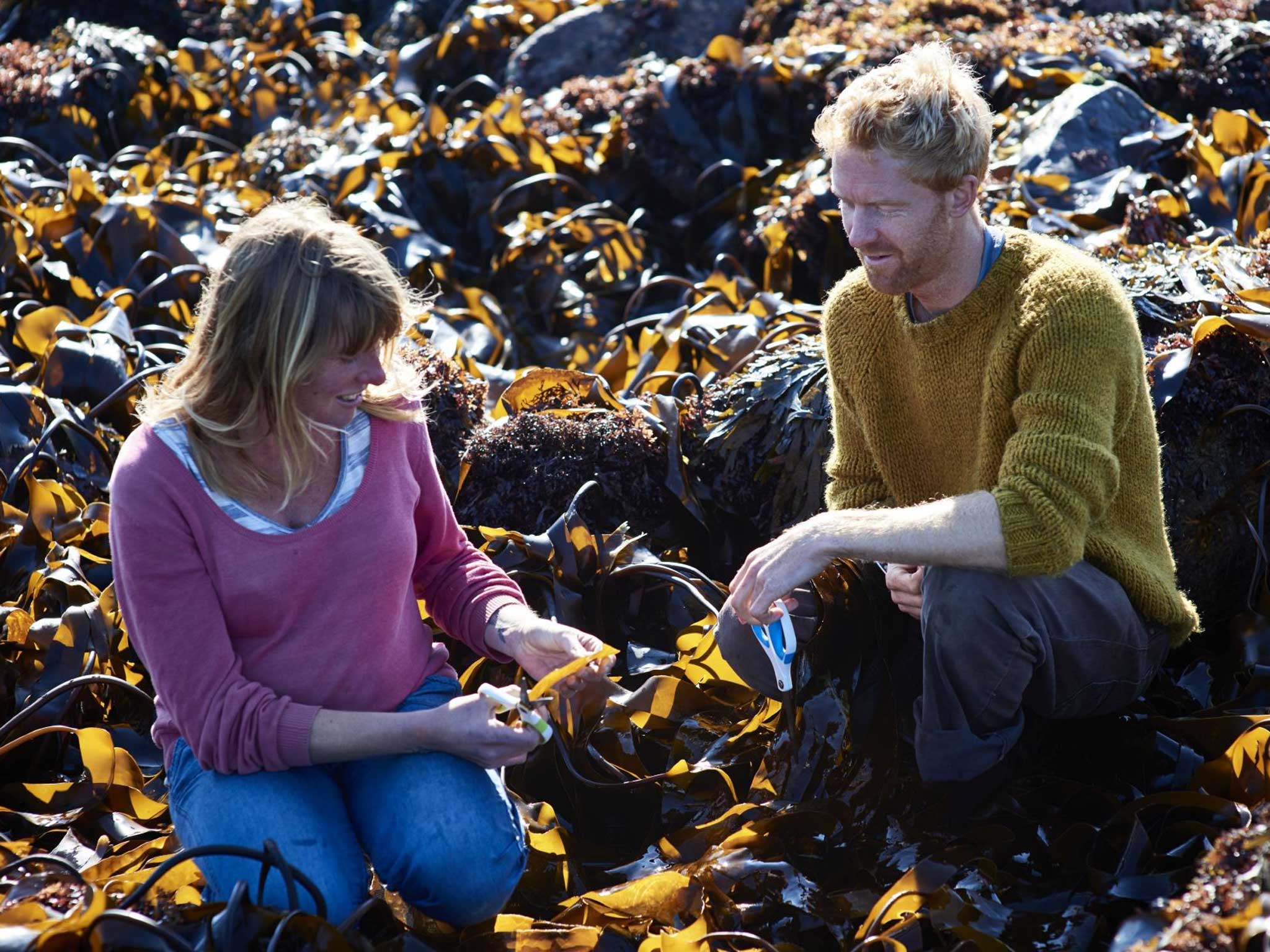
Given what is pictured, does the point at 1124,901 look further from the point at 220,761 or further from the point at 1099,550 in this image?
the point at 220,761

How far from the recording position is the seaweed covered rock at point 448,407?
9.13 ft

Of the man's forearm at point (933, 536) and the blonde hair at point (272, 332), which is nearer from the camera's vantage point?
the blonde hair at point (272, 332)

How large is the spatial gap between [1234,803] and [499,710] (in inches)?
43.1

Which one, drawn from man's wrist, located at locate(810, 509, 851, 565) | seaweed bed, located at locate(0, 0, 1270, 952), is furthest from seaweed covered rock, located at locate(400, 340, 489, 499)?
man's wrist, located at locate(810, 509, 851, 565)

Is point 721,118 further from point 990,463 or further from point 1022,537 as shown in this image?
point 1022,537

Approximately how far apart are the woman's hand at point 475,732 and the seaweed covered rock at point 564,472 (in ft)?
3.35

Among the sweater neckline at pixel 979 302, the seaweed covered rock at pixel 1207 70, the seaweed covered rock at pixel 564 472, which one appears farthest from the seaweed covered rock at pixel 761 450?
the seaweed covered rock at pixel 1207 70

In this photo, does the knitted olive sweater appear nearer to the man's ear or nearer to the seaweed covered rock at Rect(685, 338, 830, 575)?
the man's ear

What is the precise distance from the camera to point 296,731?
5.39 ft

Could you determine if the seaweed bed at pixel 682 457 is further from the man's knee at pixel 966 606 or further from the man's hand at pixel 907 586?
the man's knee at pixel 966 606

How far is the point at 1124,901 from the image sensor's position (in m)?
1.68

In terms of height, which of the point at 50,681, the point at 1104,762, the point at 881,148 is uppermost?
the point at 881,148

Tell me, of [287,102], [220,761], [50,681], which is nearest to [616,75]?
[287,102]

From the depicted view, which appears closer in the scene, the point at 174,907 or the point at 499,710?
the point at 174,907
